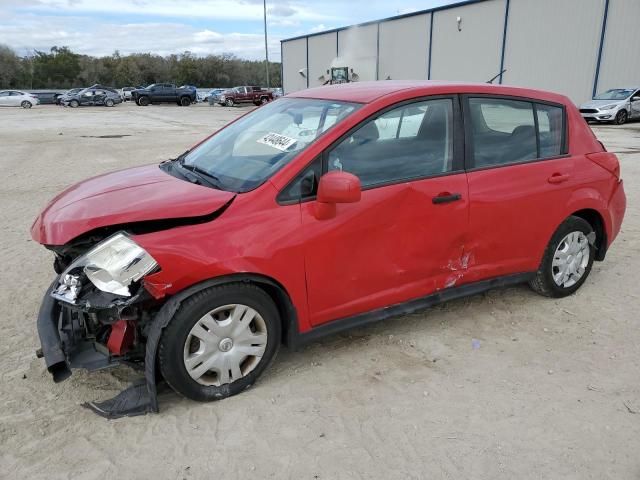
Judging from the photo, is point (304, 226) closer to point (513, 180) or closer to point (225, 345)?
point (225, 345)

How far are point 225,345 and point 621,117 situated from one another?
23240 millimetres

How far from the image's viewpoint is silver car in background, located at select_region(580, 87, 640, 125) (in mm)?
21219

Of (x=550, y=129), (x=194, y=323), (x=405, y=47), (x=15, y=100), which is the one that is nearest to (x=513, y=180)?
(x=550, y=129)

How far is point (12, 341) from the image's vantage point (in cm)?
361

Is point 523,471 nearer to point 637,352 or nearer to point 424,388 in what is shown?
point 424,388

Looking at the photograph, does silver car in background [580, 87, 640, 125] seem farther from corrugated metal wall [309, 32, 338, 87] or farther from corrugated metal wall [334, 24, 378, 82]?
corrugated metal wall [309, 32, 338, 87]

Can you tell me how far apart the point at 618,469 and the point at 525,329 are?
1443 mm

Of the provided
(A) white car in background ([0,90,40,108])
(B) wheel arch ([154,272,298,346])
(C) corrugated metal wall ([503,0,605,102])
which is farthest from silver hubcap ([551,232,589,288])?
(A) white car in background ([0,90,40,108])

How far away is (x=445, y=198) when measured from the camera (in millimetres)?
3402

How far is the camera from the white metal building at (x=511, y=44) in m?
25.3

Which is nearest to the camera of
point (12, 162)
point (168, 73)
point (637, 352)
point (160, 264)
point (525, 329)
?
point (160, 264)

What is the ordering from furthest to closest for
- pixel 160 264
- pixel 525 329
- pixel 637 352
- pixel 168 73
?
pixel 168 73, pixel 525 329, pixel 637 352, pixel 160 264

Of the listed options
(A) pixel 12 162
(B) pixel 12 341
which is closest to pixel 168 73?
(A) pixel 12 162

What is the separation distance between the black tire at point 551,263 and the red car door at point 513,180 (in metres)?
0.09
